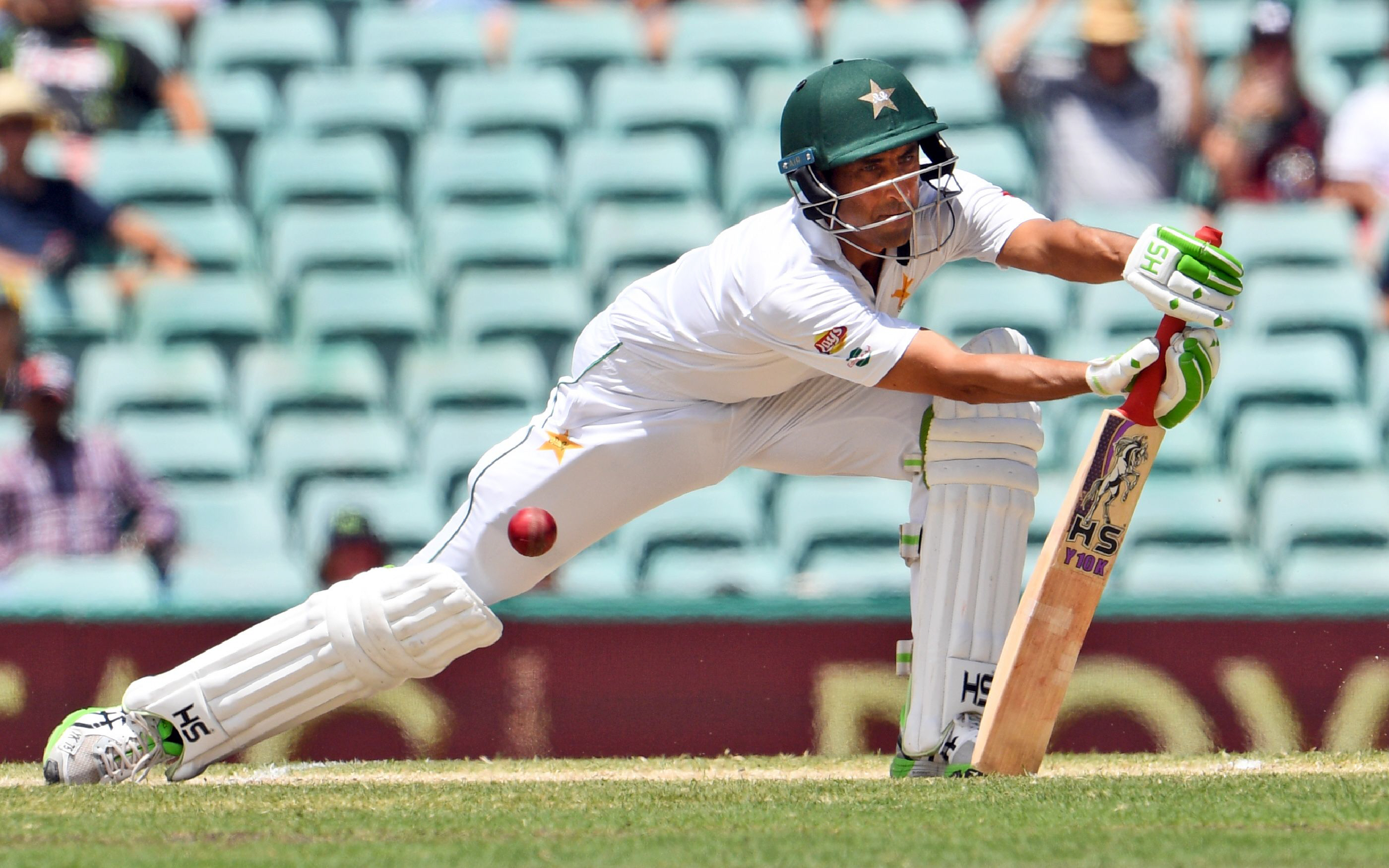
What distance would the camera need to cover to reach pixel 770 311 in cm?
286

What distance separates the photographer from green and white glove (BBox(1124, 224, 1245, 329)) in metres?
2.67

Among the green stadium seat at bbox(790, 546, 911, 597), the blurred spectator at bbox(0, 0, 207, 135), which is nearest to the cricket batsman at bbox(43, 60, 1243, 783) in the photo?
Result: the green stadium seat at bbox(790, 546, 911, 597)

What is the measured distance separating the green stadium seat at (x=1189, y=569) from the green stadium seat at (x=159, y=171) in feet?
10.8

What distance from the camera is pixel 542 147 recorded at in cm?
609

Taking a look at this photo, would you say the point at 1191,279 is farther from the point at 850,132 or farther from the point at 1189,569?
the point at 1189,569

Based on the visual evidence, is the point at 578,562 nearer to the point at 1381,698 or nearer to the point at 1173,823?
the point at 1381,698

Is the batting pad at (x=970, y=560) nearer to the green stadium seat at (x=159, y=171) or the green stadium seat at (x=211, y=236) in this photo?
the green stadium seat at (x=211, y=236)

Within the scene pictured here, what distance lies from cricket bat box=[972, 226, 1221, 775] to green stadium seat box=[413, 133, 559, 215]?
3.46m

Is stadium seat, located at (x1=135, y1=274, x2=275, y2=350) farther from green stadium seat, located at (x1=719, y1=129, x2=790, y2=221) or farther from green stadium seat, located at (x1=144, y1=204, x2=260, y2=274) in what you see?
green stadium seat, located at (x1=719, y1=129, x2=790, y2=221)

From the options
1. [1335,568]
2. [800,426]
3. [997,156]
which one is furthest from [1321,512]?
[800,426]

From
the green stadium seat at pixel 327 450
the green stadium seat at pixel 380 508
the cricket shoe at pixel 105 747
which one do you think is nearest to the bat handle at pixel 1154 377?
the cricket shoe at pixel 105 747

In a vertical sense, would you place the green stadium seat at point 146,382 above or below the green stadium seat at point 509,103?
below

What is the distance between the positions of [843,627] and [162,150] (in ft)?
11.7

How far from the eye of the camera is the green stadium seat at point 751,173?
590 cm
